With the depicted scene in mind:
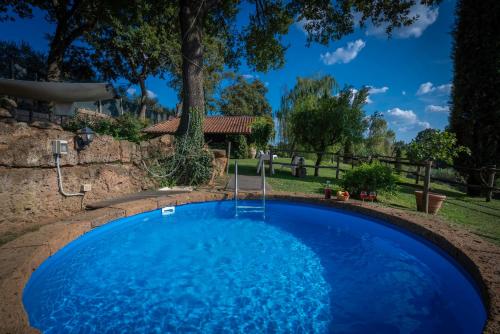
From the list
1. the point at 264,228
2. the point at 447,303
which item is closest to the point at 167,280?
the point at 264,228

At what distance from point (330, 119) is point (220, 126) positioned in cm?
1299

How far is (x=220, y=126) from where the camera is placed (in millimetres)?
21422

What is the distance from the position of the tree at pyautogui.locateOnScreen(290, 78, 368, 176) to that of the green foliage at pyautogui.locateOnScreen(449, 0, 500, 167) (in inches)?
141

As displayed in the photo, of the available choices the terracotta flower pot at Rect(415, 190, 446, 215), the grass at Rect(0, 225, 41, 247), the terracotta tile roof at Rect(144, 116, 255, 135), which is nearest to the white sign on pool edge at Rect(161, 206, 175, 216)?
the grass at Rect(0, 225, 41, 247)

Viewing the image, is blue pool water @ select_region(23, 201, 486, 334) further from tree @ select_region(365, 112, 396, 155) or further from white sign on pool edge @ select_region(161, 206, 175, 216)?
tree @ select_region(365, 112, 396, 155)

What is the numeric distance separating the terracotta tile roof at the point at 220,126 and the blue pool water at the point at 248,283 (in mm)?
16079

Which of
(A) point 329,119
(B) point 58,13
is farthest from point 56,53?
(A) point 329,119

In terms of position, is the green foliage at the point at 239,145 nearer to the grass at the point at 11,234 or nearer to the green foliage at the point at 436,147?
the green foliage at the point at 436,147

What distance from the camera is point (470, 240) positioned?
3.20m

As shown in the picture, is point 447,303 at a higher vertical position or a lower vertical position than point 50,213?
lower

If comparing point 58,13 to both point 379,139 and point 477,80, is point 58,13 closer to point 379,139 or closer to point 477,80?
point 477,80

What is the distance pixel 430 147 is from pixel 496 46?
18.8ft

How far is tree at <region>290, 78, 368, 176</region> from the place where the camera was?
10370 millimetres

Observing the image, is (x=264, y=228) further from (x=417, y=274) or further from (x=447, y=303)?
(x=447, y=303)
